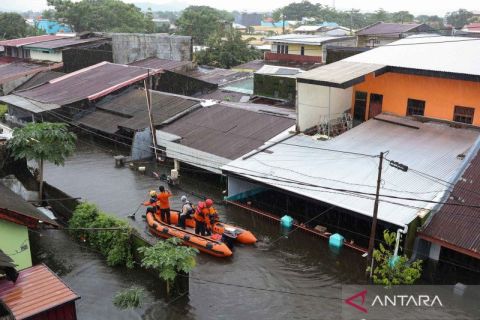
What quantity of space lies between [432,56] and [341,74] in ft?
16.9

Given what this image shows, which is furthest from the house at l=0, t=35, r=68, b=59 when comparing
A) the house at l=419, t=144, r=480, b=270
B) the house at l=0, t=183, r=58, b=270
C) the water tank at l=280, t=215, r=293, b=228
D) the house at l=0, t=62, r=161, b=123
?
the house at l=419, t=144, r=480, b=270

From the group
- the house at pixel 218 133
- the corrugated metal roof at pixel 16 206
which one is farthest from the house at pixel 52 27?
the corrugated metal roof at pixel 16 206

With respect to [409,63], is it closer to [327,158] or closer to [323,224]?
[327,158]

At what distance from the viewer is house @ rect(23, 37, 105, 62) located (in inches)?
1831

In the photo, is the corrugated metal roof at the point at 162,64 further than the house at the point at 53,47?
No

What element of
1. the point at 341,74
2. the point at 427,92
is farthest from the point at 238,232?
the point at 427,92

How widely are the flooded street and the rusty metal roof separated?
3.06 m

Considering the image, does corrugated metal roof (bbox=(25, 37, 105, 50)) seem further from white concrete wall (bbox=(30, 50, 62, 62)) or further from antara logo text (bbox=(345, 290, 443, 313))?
antara logo text (bbox=(345, 290, 443, 313))

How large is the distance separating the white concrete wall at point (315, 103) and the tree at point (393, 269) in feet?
30.7

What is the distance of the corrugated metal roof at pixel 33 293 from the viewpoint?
1125 cm

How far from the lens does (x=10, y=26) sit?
68938mm

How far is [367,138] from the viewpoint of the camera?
21.9m

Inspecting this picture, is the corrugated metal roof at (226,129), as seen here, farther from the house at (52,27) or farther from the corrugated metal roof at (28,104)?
the house at (52,27)

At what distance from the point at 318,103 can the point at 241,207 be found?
23.0 feet
